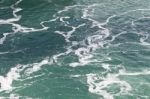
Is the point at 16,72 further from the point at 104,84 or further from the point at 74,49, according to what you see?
the point at 104,84

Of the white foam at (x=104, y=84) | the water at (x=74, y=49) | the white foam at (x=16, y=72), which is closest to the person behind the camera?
the white foam at (x=104, y=84)

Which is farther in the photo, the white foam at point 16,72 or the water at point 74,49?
the white foam at point 16,72

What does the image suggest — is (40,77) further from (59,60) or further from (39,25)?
(39,25)

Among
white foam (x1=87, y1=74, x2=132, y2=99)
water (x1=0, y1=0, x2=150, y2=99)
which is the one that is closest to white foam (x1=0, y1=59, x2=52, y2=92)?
water (x1=0, y1=0, x2=150, y2=99)

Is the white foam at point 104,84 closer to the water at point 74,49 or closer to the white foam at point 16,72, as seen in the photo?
the water at point 74,49

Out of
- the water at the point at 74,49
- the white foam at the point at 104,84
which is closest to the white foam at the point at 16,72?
the water at the point at 74,49

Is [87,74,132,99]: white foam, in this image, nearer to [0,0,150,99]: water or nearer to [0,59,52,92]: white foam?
[0,0,150,99]: water

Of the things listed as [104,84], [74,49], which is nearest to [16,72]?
[74,49]

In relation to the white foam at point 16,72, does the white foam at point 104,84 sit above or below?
Result: below
